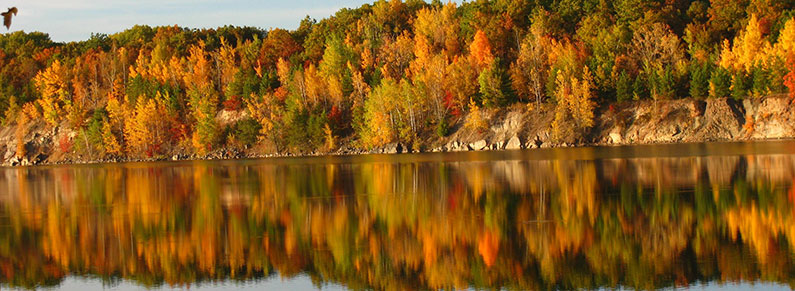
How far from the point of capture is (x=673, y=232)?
861 inches

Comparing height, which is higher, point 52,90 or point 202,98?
point 52,90

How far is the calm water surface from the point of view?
18.4 meters

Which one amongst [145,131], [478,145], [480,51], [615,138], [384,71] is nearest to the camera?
[615,138]

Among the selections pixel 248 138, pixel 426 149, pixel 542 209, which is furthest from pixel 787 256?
pixel 248 138

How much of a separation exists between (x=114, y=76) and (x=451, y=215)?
139 m

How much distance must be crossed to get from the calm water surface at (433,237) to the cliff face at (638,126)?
5177 cm

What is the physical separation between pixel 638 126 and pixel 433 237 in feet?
254

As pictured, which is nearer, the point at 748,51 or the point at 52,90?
the point at 748,51

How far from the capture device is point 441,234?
23.5m

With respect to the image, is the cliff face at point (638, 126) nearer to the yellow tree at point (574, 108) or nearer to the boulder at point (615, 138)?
the boulder at point (615, 138)

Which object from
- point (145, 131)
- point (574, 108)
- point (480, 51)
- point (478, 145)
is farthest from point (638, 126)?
point (145, 131)

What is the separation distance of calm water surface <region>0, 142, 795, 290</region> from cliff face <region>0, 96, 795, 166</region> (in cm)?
5177

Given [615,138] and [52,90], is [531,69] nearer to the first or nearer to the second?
[615,138]

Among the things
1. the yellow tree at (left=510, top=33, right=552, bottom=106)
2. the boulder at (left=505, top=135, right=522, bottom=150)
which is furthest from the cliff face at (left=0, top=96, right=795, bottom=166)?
the yellow tree at (left=510, top=33, right=552, bottom=106)
